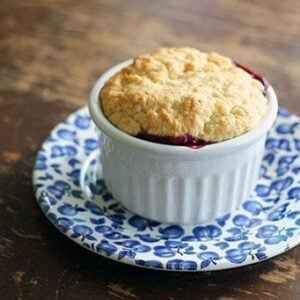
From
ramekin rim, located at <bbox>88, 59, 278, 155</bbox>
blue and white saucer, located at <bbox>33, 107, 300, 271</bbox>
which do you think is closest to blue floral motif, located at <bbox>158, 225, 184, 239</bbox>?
blue and white saucer, located at <bbox>33, 107, 300, 271</bbox>

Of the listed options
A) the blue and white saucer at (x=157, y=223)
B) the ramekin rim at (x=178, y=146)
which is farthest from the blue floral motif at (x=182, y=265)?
the ramekin rim at (x=178, y=146)

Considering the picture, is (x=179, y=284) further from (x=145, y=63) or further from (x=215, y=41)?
(x=215, y=41)

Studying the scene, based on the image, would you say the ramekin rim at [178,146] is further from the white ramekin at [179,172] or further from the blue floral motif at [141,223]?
the blue floral motif at [141,223]

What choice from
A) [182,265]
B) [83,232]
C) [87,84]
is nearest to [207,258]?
[182,265]

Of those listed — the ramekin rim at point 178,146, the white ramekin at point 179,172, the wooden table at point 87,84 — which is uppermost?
the ramekin rim at point 178,146

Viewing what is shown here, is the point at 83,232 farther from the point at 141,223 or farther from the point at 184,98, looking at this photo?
the point at 184,98

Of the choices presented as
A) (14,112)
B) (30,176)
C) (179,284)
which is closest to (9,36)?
(14,112)

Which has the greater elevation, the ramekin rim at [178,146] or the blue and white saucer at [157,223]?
the ramekin rim at [178,146]

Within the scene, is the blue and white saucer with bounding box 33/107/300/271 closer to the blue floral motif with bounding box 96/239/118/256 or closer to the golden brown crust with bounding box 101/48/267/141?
the blue floral motif with bounding box 96/239/118/256
